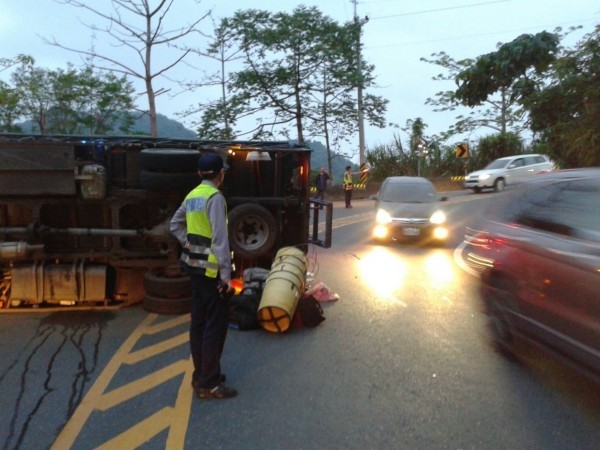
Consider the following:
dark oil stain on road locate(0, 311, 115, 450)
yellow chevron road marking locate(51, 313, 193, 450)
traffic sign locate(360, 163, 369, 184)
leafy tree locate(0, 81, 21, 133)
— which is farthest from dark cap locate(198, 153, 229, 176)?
traffic sign locate(360, 163, 369, 184)

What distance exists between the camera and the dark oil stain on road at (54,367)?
404 cm

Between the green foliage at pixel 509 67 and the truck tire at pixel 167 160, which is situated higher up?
the green foliage at pixel 509 67

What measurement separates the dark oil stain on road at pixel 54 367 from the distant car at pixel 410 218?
24.6ft

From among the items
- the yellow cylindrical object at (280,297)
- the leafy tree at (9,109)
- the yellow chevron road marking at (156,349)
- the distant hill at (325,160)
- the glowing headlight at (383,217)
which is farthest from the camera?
the distant hill at (325,160)

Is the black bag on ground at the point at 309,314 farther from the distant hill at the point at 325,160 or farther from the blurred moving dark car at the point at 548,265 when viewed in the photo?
the distant hill at the point at 325,160

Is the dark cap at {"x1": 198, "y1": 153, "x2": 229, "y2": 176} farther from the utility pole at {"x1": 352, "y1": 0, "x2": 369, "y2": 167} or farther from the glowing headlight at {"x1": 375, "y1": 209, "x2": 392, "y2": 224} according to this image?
the utility pole at {"x1": 352, "y1": 0, "x2": 369, "y2": 167}

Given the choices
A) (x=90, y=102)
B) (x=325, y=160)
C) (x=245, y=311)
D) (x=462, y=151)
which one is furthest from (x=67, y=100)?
(x=245, y=311)

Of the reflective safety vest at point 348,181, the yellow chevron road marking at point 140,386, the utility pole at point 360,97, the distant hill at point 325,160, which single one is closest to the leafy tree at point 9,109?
the distant hill at point 325,160

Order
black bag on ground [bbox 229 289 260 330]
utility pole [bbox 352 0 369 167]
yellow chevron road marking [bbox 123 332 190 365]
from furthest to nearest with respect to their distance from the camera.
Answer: utility pole [bbox 352 0 369 167]
black bag on ground [bbox 229 289 260 330]
yellow chevron road marking [bbox 123 332 190 365]

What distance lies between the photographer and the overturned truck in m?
6.59

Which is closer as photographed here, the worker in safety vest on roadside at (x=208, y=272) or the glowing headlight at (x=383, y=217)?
the worker in safety vest on roadside at (x=208, y=272)

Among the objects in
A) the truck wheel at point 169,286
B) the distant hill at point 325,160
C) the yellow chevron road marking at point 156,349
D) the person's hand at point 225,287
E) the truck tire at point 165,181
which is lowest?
the yellow chevron road marking at point 156,349

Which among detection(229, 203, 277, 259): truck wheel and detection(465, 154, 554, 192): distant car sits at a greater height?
detection(465, 154, 554, 192): distant car

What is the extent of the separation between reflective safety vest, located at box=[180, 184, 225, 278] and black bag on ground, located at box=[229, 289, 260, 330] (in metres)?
1.90
